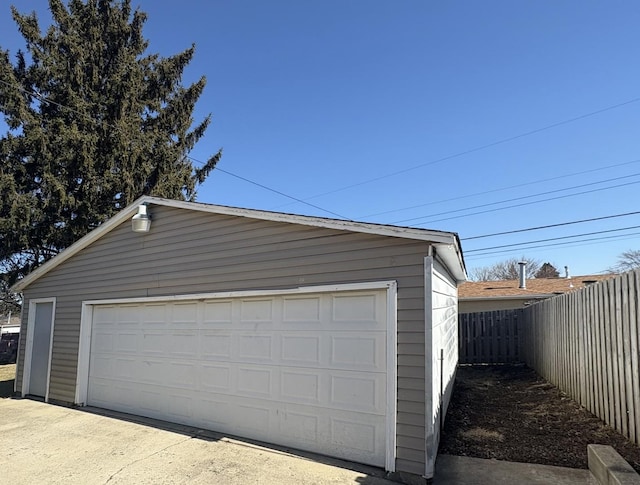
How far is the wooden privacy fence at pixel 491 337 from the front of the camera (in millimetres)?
12312

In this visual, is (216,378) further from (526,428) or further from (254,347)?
(526,428)

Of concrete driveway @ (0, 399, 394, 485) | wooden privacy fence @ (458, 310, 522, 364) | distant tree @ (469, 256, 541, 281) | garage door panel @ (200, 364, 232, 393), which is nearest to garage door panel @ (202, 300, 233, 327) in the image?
garage door panel @ (200, 364, 232, 393)

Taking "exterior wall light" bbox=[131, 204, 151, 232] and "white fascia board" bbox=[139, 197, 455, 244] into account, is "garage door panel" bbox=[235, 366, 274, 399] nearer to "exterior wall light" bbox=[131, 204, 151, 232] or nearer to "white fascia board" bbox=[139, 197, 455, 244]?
"white fascia board" bbox=[139, 197, 455, 244]

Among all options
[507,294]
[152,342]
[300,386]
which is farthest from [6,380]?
[507,294]

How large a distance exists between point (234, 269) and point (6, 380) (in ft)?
34.0

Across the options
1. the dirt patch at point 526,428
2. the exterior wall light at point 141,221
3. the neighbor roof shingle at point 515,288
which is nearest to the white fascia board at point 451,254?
the dirt patch at point 526,428

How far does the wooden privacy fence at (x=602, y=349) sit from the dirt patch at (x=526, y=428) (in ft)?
0.61

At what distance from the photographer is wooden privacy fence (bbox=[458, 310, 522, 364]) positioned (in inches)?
485

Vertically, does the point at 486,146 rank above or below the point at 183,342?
above

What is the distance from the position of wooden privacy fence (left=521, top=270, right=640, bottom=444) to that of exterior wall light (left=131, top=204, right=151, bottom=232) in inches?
279

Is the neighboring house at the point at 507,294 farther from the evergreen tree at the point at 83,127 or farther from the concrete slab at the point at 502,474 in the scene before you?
the evergreen tree at the point at 83,127

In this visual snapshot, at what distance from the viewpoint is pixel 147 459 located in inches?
203

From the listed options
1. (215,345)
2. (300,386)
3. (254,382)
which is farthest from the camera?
(215,345)

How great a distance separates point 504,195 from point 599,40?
14.1 meters
